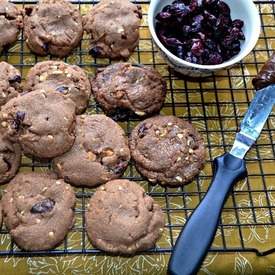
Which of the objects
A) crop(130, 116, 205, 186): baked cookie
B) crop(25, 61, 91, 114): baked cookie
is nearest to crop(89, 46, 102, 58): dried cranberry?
crop(25, 61, 91, 114): baked cookie

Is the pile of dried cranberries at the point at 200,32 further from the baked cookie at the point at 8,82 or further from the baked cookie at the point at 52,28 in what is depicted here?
the baked cookie at the point at 8,82

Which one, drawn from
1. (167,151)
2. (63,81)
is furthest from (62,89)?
(167,151)

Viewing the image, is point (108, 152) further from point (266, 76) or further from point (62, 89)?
point (266, 76)

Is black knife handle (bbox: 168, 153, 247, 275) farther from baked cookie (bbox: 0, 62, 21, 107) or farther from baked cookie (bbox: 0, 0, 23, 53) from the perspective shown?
baked cookie (bbox: 0, 0, 23, 53)

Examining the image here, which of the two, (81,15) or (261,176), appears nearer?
(261,176)

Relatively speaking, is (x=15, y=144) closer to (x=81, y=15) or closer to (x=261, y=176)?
(x=81, y=15)

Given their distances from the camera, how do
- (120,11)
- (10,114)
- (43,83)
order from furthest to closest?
1. (120,11)
2. (43,83)
3. (10,114)

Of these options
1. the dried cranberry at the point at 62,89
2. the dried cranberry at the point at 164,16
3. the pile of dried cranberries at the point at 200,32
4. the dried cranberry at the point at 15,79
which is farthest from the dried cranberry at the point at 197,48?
the dried cranberry at the point at 15,79

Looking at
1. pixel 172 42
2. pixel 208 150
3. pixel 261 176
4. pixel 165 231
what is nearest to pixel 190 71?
pixel 172 42
